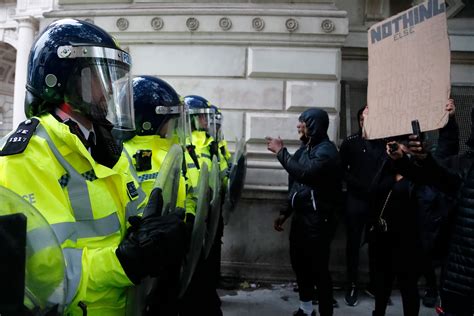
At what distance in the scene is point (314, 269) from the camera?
3.81m

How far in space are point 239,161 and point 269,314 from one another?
5.26 ft

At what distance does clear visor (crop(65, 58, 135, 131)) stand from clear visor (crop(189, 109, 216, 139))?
8.27ft

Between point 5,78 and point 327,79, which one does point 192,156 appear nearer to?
point 327,79

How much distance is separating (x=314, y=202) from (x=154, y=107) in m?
1.69

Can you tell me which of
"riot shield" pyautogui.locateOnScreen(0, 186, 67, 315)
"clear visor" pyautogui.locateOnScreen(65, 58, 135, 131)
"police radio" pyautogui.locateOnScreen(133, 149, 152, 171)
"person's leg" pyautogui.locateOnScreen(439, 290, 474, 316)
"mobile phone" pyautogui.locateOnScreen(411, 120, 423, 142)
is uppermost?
"clear visor" pyautogui.locateOnScreen(65, 58, 135, 131)

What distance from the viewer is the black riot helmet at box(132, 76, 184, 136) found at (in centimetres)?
296

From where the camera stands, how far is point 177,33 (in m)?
5.61

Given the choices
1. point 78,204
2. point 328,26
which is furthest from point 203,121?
point 78,204

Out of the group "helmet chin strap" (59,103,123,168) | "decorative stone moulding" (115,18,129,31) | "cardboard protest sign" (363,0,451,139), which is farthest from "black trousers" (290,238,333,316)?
"decorative stone moulding" (115,18,129,31)

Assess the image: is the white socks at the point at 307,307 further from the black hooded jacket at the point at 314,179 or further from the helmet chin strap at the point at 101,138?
the helmet chin strap at the point at 101,138

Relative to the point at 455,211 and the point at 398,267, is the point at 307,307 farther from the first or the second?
the point at 455,211

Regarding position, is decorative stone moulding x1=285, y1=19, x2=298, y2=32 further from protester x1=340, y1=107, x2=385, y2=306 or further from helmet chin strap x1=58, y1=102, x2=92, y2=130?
helmet chin strap x1=58, y1=102, x2=92, y2=130

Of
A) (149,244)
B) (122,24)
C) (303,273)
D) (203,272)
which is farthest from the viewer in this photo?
(122,24)

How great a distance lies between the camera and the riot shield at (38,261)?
94cm
